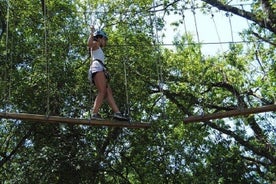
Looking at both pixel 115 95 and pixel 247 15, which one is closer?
pixel 247 15

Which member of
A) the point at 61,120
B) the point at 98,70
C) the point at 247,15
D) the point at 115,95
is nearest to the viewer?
the point at 61,120

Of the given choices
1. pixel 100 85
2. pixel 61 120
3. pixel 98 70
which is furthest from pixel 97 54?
pixel 61 120

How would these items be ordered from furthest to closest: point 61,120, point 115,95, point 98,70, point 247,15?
1. point 115,95
2. point 247,15
3. point 98,70
4. point 61,120

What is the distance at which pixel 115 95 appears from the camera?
7090mm

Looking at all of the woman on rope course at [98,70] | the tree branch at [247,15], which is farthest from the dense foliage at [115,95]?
the woman on rope course at [98,70]

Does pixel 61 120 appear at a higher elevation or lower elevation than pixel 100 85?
lower

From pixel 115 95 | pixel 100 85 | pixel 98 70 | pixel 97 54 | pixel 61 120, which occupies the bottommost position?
pixel 61 120

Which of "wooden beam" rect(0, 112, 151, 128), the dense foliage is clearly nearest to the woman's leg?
"wooden beam" rect(0, 112, 151, 128)

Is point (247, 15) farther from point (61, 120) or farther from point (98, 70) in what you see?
point (61, 120)

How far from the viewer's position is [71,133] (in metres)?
6.95

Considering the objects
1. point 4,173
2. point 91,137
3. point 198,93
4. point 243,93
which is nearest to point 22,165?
point 4,173

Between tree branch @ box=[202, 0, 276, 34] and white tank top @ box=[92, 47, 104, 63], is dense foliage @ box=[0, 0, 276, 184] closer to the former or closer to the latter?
tree branch @ box=[202, 0, 276, 34]

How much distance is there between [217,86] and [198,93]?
17.0 inches

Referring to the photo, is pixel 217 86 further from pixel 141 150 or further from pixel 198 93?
pixel 141 150
